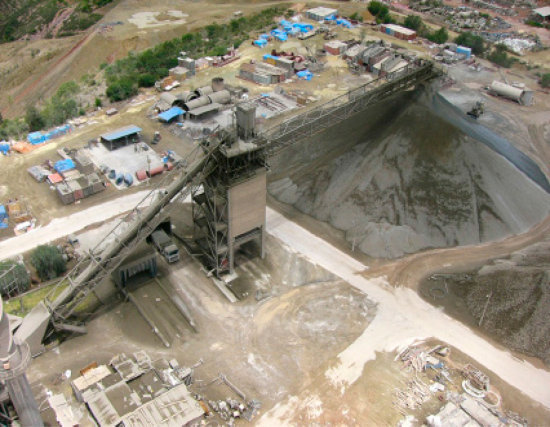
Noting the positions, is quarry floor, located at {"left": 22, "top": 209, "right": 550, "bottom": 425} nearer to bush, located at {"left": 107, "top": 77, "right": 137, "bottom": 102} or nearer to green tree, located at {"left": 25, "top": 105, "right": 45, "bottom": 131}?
green tree, located at {"left": 25, "top": 105, "right": 45, "bottom": 131}

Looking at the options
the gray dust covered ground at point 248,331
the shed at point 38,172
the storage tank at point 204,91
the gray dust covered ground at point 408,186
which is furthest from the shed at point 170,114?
the gray dust covered ground at point 248,331

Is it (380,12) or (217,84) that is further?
(380,12)

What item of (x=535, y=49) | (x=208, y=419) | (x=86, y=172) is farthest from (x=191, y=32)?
(x=208, y=419)

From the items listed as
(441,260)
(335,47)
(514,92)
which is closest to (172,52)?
(335,47)

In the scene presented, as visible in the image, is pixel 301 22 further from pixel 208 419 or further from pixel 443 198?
pixel 208 419

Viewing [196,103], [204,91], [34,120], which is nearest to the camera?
[34,120]

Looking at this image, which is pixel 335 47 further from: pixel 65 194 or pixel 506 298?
pixel 506 298
